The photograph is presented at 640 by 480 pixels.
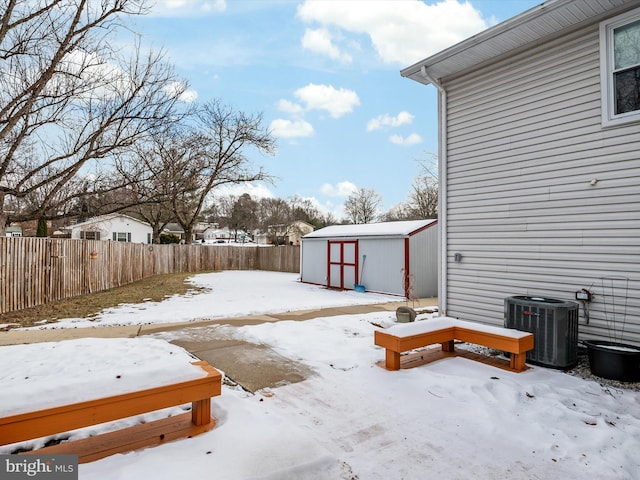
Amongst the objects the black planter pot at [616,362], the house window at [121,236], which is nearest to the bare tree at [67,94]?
the black planter pot at [616,362]

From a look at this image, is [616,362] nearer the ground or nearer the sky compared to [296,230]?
nearer the ground

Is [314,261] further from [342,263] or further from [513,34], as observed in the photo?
[513,34]

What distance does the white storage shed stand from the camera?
1122 centimetres

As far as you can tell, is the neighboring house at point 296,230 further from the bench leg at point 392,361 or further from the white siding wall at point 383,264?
the bench leg at point 392,361

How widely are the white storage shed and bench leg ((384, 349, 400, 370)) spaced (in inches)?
256

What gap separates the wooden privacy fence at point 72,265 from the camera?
25.5 feet

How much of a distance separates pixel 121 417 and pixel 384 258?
10.2m

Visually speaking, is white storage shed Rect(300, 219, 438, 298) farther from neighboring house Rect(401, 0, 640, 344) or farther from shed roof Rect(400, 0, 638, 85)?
shed roof Rect(400, 0, 638, 85)

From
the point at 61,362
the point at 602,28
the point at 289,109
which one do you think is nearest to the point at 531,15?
the point at 602,28

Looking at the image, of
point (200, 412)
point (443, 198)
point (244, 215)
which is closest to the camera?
point (200, 412)

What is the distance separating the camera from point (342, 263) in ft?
44.1

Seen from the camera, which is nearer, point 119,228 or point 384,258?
point 384,258

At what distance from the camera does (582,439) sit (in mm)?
2613

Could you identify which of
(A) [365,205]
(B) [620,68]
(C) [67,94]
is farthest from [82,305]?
(A) [365,205]
